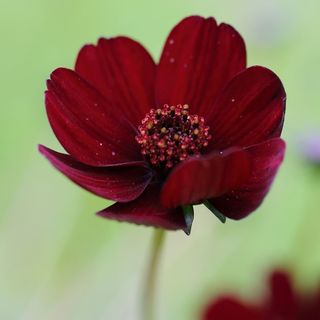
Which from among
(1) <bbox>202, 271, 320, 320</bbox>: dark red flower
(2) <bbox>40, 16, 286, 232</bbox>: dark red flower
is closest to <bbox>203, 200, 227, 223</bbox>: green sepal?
(2) <bbox>40, 16, 286, 232</bbox>: dark red flower

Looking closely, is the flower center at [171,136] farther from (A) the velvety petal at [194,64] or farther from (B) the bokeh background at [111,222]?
(B) the bokeh background at [111,222]

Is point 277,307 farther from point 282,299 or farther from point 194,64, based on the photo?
point 194,64

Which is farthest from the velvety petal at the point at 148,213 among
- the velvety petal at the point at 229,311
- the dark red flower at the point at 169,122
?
the velvety petal at the point at 229,311

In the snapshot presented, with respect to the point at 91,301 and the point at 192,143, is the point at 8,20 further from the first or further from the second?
the point at 192,143

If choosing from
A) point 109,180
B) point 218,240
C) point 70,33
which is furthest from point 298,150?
point 70,33

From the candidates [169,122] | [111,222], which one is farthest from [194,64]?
[111,222]

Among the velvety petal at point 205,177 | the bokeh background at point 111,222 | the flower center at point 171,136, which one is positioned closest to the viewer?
the velvety petal at point 205,177
